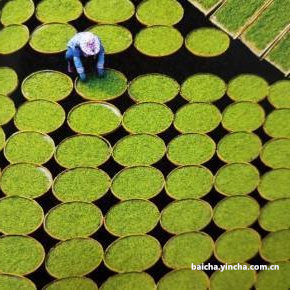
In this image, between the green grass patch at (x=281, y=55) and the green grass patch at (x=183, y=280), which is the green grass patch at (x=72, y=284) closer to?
the green grass patch at (x=183, y=280)

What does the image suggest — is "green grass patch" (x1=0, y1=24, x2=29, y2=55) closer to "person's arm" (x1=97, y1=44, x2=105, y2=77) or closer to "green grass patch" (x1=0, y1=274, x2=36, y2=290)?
"person's arm" (x1=97, y1=44, x2=105, y2=77)

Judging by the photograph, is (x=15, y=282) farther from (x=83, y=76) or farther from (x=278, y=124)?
(x=278, y=124)

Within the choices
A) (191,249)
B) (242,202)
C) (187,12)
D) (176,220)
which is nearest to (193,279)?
(191,249)

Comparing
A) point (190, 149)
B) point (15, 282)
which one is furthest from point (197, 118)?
point (15, 282)

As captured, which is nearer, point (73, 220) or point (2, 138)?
point (73, 220)

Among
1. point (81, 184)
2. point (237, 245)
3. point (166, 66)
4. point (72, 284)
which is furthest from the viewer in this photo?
point (166, 66)

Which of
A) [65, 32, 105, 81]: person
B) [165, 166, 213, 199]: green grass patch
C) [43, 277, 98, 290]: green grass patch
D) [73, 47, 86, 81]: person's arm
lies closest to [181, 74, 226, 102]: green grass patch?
[165, 166, 213, 199]: green grass patch
